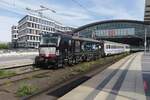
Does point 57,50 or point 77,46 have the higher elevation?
point 77,46

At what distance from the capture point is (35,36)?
354 feet

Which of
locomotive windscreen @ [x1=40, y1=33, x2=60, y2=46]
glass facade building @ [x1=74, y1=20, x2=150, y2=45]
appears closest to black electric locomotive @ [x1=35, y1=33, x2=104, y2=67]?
locomotive windscreen @ [x1=40, y1=33, x2=60, y2=46]

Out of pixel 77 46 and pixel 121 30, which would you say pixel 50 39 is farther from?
pixel 121 30

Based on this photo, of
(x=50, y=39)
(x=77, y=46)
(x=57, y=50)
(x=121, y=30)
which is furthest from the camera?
(x=121, y=30)

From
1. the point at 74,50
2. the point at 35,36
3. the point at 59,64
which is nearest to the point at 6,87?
the point at 59,64

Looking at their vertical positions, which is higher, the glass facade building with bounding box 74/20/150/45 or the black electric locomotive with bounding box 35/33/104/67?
the glass facade building with bounding box 74/20/150/45

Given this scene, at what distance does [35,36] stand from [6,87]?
96948mm

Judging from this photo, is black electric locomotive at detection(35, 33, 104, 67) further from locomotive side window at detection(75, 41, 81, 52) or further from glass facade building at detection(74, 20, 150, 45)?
glass facade building at detection(74, 20, 150, 45)

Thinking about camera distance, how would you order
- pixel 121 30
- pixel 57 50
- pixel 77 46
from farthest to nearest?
pixel 121 30
pixel 77 46
pixel 57 50

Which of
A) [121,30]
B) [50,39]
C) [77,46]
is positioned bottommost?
[77,46]

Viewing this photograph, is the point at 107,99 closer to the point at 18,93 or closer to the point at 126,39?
the point at 18,93

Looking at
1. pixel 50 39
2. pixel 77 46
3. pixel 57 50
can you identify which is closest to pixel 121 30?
pixel 77 46

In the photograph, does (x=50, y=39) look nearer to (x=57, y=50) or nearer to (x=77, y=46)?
(x=57, y=50)

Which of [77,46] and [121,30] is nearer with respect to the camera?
[77,46]
